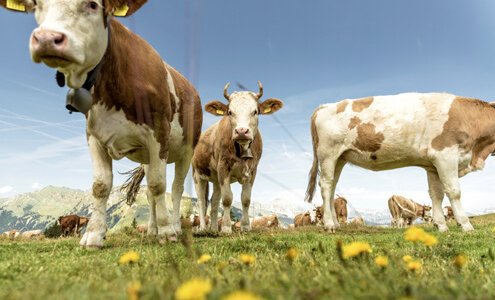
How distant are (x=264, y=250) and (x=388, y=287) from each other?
2.97 metres

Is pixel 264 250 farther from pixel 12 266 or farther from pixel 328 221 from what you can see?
pixel 328 221

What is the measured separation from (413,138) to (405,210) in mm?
22108

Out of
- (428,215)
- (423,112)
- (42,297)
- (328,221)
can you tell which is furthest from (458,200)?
(428,215)

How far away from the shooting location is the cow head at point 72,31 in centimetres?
391

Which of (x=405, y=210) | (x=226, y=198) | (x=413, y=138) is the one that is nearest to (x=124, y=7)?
(x=226, y=198)

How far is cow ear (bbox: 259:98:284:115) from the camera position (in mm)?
10133

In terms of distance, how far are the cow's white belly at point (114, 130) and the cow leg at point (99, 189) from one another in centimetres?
21

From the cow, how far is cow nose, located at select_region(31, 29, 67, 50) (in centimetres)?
2

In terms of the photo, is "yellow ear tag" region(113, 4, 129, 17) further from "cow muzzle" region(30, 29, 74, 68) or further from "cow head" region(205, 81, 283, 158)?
"cow head" region(205, 81, 283, 158)

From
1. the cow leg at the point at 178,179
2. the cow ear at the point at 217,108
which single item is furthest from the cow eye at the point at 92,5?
the cow ear at the point at 217,108

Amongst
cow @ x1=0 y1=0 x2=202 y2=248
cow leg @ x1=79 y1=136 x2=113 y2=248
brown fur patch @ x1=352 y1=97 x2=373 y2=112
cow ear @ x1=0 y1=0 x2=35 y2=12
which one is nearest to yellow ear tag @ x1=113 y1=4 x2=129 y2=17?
cow @ x1=0 y1=0 x2=202 y2=248

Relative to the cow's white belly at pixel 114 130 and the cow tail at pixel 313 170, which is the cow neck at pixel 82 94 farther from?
the cow tail at pixel 313 170

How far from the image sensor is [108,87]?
5.27 meters

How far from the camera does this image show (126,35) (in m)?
5.81
